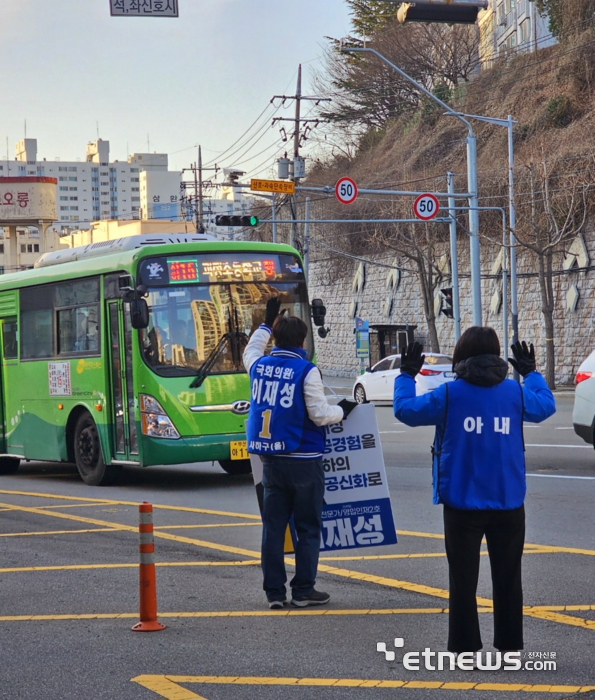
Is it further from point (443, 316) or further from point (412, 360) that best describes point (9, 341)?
point (443, 316)

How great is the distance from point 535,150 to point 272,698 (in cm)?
3885

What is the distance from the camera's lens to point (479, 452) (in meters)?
5.04

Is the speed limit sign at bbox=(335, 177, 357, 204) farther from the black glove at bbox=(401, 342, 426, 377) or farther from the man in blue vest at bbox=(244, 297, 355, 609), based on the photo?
the black glove at bbox=(401, 342, 426, 377)

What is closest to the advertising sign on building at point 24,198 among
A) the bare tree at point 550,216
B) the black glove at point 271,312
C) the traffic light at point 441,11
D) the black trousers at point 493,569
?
the bare tree at point 550,216

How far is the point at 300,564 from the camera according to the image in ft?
21.1

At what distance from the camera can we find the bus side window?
15.9 meters

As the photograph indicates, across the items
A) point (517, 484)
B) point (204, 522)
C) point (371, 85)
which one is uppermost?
point (371, 85)

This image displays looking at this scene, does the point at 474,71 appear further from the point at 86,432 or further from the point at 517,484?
the point at 517,484

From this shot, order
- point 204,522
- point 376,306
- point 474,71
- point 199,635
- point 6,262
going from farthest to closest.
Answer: point 6,262
point 474,71
point 376,306
point 204,522
point 199,635

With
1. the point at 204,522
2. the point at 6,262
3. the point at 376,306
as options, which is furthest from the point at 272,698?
the point at 6,262

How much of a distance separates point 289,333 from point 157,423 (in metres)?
6.74

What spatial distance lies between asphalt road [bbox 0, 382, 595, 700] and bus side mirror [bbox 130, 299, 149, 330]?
7.12 feet

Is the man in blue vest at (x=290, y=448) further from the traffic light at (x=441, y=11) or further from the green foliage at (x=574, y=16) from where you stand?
the green foliage at (x=574, y=16)

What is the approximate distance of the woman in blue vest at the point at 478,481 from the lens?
5.01 m
